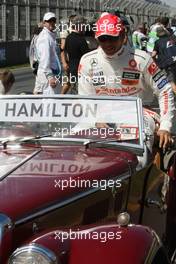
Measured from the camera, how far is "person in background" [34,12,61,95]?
888cm

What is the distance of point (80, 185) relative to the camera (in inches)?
123

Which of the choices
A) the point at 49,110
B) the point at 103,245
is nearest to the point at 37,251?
the point at 103,245

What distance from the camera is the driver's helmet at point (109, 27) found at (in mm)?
4316

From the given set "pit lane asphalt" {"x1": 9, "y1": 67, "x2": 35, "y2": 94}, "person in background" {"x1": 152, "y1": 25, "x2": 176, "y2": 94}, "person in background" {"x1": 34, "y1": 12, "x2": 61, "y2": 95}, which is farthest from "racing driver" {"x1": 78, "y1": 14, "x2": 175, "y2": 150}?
"pit lane asphalt" {"x1": 9, "y1": 67, "x2": 35, "y2": 94}

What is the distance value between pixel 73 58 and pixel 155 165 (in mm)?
6741

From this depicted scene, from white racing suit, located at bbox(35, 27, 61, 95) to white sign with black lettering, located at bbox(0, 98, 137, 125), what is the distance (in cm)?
468

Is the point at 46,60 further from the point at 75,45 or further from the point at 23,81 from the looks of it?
the point at 23,81

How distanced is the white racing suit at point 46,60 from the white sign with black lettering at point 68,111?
4683 millimetres

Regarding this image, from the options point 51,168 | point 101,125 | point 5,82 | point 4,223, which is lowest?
point 4,223

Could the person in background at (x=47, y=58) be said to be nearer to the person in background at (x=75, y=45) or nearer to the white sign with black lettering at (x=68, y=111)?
the person in background at (x=75, y=45)

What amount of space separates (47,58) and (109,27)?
15.3 feet

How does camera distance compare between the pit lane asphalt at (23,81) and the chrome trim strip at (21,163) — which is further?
the pit lane asphalt at (23,81)

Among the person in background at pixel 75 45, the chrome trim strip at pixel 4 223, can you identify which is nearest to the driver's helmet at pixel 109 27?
the chrome trim strip at pixel 4 223

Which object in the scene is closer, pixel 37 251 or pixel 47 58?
pixel 37 251
